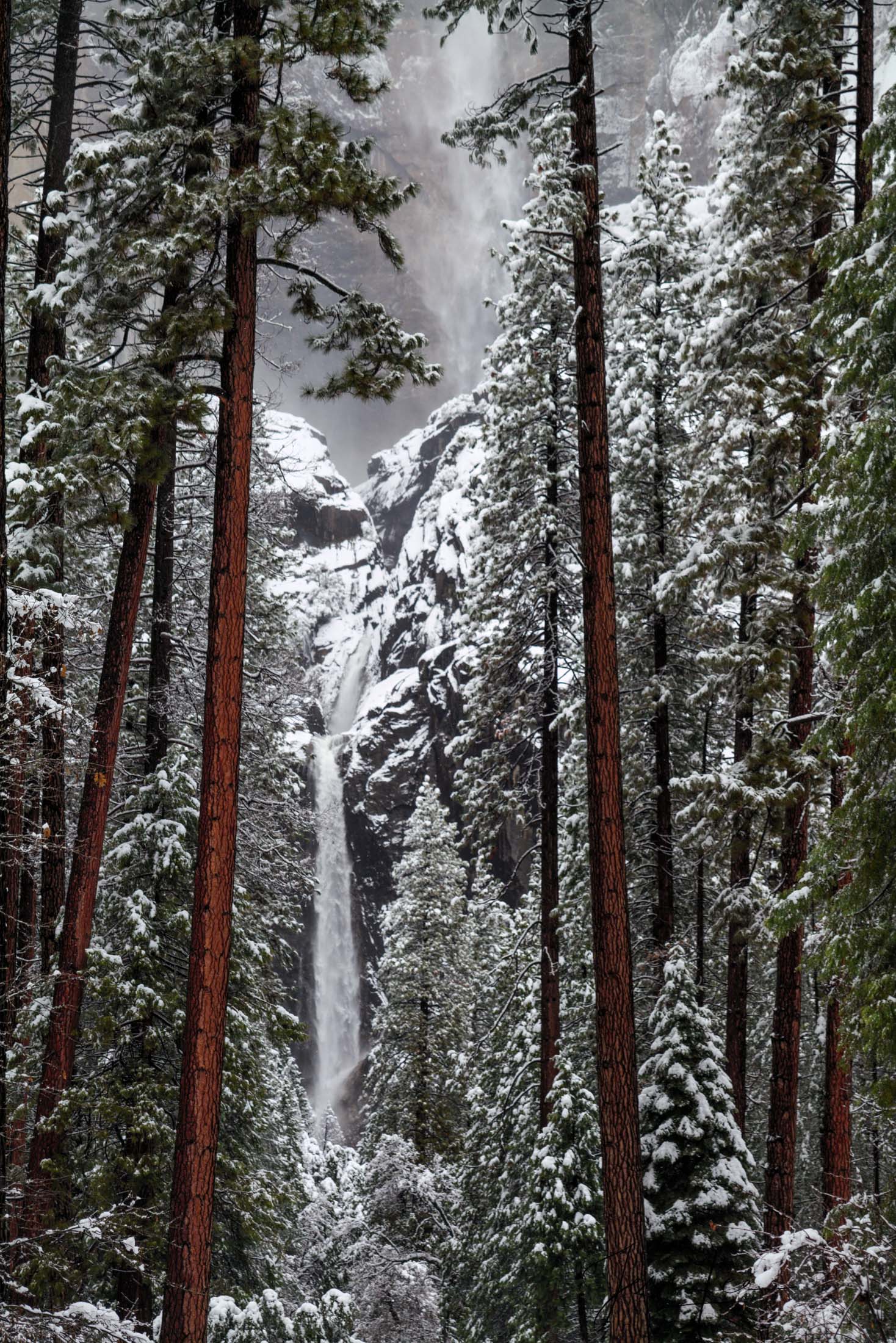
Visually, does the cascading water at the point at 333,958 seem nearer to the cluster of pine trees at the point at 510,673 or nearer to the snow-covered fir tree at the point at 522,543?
the snow-covered fir tree at the point at 522,543

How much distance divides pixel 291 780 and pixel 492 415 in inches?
235

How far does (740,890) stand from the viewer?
11359 mm

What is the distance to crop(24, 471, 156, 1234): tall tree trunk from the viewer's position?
811cm

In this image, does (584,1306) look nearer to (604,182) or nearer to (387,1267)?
(387,1267)

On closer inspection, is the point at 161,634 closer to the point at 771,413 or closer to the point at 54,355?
the point at 54,355

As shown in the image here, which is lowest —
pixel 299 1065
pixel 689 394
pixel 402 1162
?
pixel 299 1065

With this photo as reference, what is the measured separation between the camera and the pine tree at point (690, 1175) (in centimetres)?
817

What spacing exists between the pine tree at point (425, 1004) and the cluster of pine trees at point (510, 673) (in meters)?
4.75

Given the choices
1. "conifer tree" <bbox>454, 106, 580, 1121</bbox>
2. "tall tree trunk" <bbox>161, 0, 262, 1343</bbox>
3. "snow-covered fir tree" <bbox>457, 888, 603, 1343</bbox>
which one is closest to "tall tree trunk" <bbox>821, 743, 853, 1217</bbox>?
"snow-covered fir tree" <bbox>457, 888, 603, 1343</bbox>

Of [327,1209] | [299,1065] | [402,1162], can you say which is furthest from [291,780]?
[299,1065]

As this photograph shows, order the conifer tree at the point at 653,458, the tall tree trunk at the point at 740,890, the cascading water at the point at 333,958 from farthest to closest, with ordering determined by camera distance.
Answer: the cascading water at the point at 333,958, the conifer tree at the point at 653,458, the tall tree trunk at the point at 740,890

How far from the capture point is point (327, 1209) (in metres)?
18.5

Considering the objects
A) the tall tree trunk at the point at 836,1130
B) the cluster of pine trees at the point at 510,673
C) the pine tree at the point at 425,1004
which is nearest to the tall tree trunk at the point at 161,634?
the cluster of pine trees at the point at 510,673

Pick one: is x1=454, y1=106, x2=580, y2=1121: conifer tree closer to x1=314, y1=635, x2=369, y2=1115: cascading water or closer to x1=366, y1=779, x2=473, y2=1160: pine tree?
x1=366, y1=779, x2=473, y2=1160: pine tree
